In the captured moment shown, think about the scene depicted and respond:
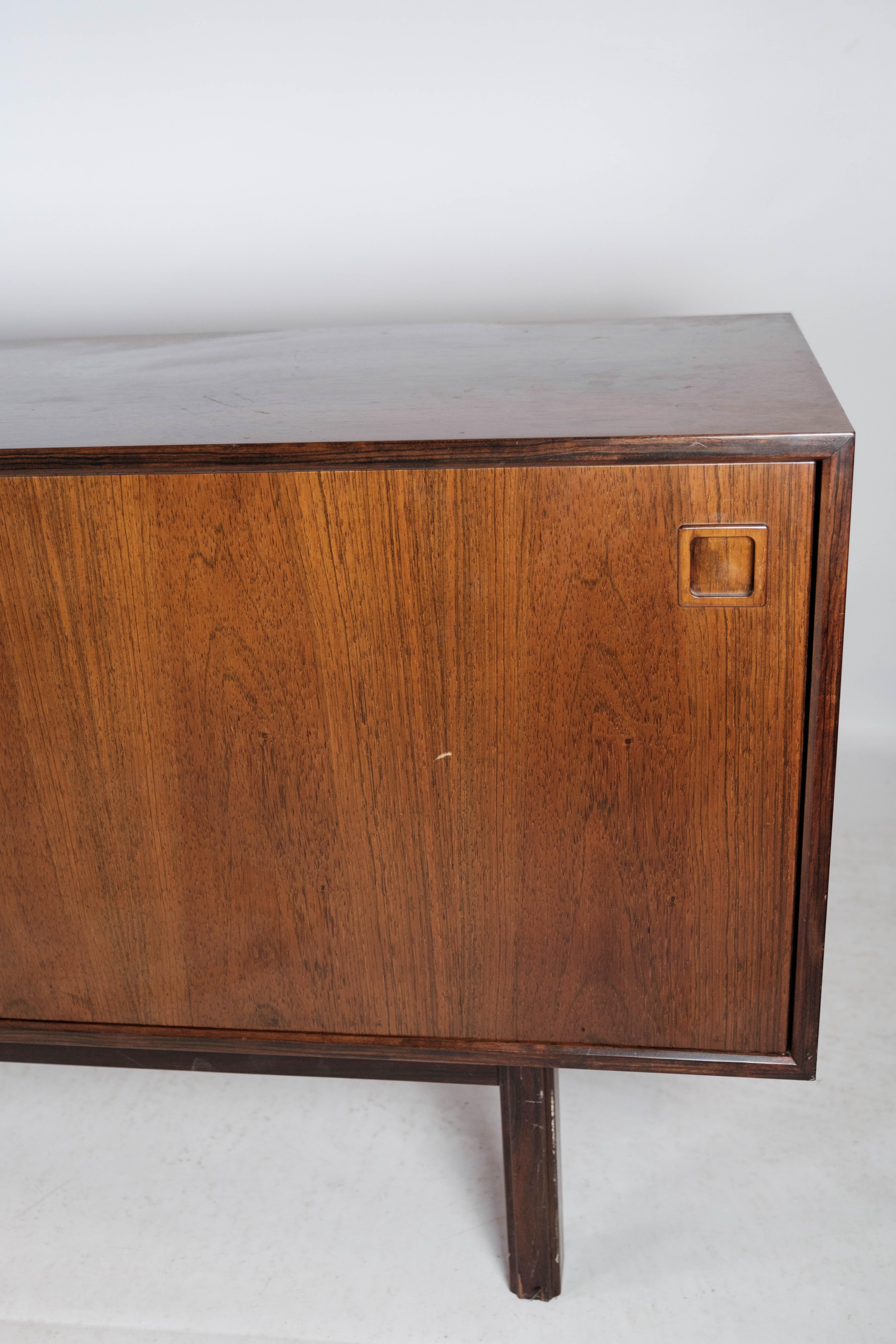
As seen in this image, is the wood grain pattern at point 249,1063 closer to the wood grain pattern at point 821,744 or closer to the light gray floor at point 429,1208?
the light gray floor at point 429,1208

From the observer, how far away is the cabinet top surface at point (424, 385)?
0.82 metres

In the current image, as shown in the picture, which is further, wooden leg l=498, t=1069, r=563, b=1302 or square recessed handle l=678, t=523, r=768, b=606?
wooden leg l=498, t=1069, r=563, b=1302

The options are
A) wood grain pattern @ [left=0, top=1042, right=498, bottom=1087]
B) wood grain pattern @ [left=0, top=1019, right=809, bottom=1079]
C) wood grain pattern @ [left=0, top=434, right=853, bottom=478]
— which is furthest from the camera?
wood grain pattern @ [left=0, top=1042, right=498, bottom=1087]

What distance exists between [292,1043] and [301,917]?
0.13 metres

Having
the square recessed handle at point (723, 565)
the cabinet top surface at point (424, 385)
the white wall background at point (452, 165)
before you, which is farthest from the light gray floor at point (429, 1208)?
the white wall background at point (452, 165)

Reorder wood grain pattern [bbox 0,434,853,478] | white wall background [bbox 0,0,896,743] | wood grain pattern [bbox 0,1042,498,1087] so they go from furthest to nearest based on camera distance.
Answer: white wall background [bbox 0,0,896,743], wood grain pattern [bbox 0,1042,498,1087], wood grain pattern [bbox 0,434,853,478]

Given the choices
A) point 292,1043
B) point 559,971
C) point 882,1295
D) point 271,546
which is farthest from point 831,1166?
point 271,546

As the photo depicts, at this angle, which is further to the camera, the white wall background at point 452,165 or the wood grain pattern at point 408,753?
the white wall background at point 452,165

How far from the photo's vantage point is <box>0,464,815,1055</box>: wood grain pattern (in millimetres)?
814

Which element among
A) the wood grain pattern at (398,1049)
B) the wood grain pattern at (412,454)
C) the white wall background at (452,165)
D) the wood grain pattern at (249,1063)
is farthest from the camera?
the white wall background at (452,165)

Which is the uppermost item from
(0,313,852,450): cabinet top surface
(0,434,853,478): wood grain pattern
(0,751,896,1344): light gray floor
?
(0,313,852,450): cabinet top surface

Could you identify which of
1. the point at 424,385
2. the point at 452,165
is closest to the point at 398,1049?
the point at 424,385

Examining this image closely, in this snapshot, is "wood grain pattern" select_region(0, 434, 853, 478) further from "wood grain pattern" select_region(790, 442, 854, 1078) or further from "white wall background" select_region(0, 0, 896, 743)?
"white wall background" select_region(0, 0, 896, 743)

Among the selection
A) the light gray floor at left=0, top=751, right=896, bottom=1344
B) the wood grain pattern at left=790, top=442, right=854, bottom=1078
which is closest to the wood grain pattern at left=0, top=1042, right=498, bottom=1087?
the light gray floor at left=0, top=751, right=896, bottom=1344
